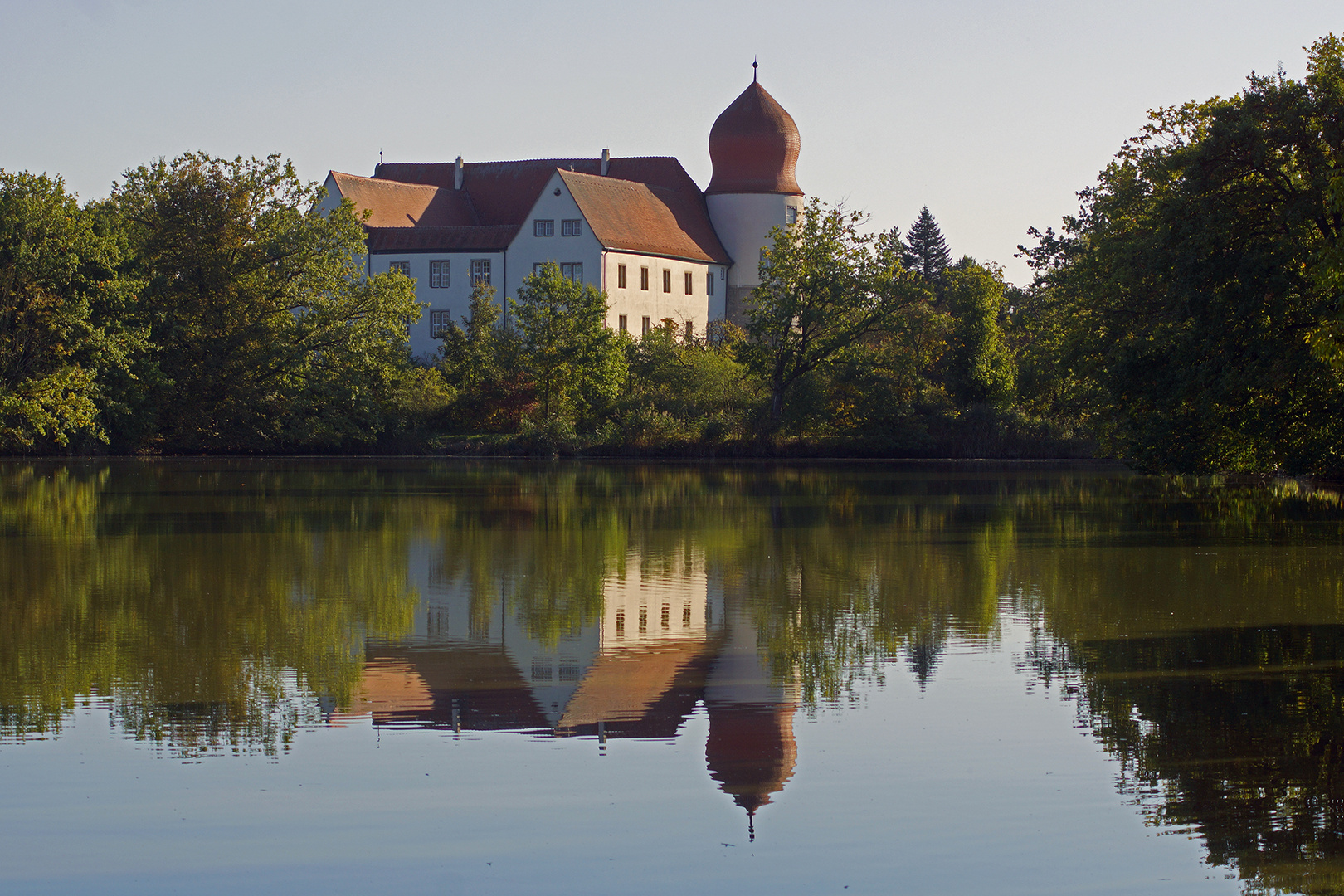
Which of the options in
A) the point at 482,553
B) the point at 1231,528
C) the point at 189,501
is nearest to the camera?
the point at 482,553

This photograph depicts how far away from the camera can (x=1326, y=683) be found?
11406 millimetres

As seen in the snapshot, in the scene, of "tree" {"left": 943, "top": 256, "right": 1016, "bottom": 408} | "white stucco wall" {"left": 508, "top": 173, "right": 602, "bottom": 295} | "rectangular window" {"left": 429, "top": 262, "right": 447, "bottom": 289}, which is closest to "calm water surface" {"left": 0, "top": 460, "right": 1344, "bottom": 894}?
"tree" {"left": 943, "top": 256, "right": 1016, "bottom": 408}

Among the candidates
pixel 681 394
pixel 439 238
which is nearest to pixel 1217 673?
pixel 681 394

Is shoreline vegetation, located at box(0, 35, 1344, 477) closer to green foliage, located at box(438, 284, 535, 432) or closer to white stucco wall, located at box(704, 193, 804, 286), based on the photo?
green foliage, located at box(438, 284, 535, 432)

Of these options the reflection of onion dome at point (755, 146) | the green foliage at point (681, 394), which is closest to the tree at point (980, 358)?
the green foliage at point (681, 394)

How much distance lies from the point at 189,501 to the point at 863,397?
33.1 m

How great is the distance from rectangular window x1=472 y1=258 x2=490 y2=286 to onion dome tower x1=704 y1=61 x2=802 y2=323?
14.2 metres

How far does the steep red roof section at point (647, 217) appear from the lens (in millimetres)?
78562

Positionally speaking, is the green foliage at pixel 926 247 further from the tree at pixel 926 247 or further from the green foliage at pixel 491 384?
the green foliage at pixel 491 384

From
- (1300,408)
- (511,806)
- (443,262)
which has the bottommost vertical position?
(511,806)

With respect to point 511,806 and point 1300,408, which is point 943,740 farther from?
point 1300,408

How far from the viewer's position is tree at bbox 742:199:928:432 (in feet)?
201

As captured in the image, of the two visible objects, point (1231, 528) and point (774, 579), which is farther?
point (1231, 528)

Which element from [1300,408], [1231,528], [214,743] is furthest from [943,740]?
[1300,408]
